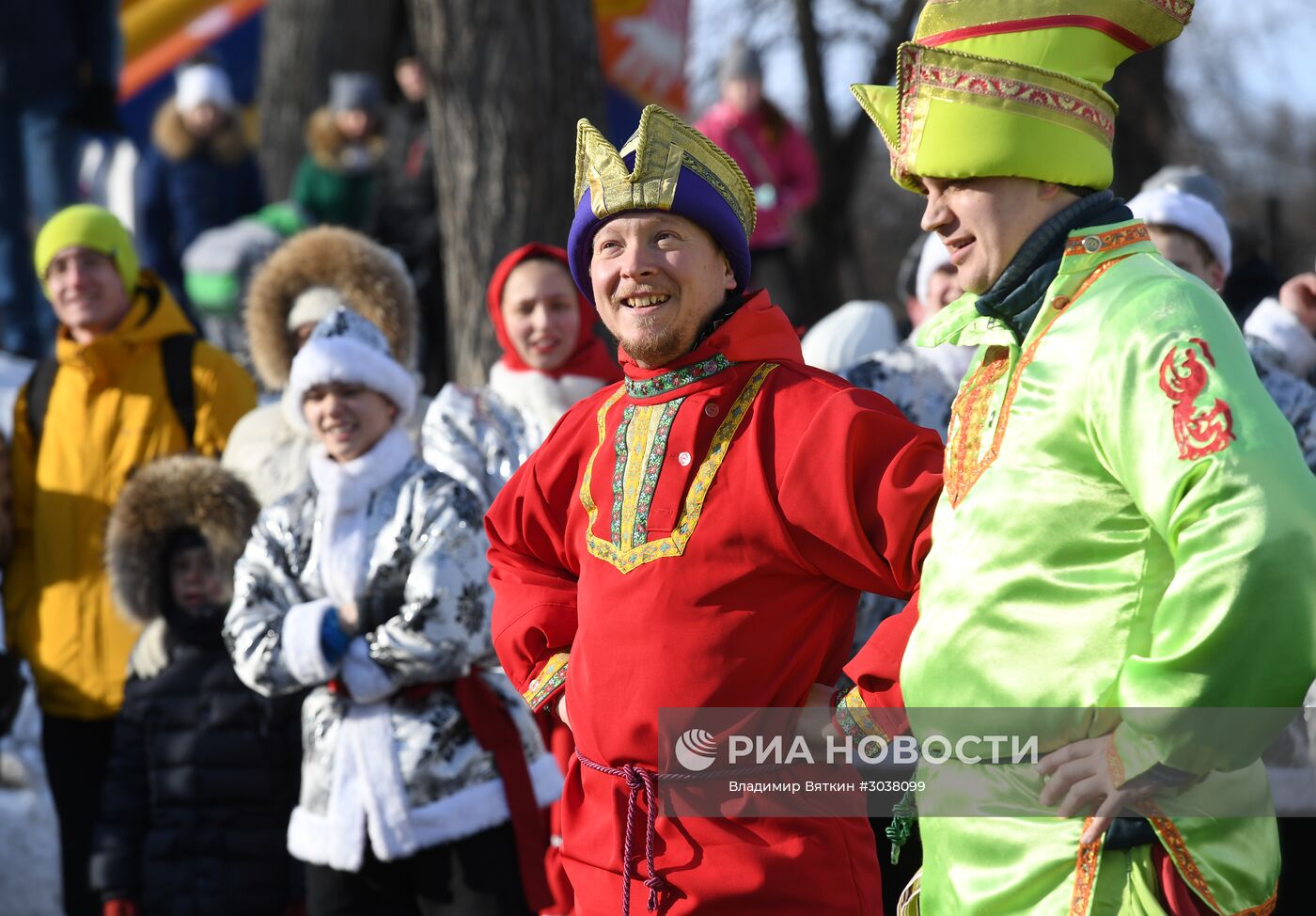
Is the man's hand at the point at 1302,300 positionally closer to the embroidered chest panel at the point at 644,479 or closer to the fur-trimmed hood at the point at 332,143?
the embroidered chest panel at the point at 644,479

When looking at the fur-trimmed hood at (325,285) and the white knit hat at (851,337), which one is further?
the fur-trimmed hood at (325,285)

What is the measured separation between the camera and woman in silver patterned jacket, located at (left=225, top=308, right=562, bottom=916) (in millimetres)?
4441

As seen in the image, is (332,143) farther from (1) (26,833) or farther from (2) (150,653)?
(2) (150,653)

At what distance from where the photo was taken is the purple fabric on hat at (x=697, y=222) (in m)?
3.32

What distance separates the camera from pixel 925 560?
107 inches

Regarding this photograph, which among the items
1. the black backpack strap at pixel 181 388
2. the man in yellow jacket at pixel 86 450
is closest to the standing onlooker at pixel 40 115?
the man in yellow jacket at pixel 86 450

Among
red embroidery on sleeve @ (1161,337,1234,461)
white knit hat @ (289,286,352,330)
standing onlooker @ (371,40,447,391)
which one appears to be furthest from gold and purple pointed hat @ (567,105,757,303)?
standing onlooker @ (371,40,447,391)

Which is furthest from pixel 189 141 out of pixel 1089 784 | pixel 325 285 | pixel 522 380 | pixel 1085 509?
pixel 1089 784

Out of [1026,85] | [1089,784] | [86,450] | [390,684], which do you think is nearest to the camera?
[1089,784]

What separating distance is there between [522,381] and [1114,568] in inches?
134

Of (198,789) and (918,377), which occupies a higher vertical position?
(918,377)

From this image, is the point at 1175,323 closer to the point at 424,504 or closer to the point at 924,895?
the point at 924,895

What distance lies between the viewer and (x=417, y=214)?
9.03 m

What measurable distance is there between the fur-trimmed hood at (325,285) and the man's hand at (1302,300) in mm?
2929
